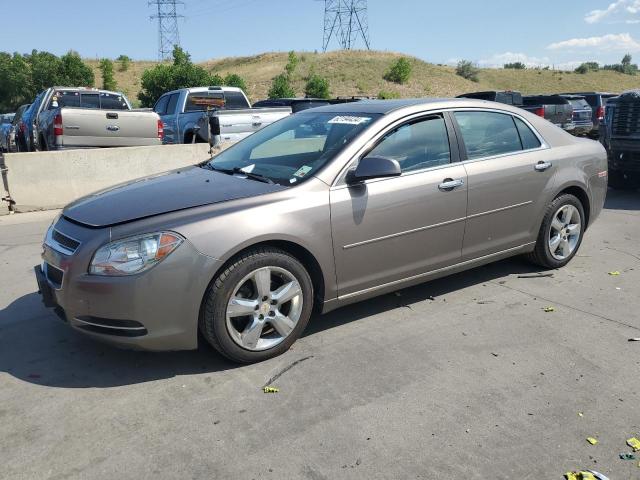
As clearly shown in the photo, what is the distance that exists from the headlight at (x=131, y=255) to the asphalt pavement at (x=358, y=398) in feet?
2.41

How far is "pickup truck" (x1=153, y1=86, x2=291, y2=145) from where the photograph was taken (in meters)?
11.5

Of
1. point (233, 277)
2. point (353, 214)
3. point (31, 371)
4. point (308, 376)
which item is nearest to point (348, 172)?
point (353, 214)

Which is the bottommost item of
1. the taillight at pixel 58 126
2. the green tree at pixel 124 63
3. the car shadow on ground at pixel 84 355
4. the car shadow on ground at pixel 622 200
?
the car shadow on ground at pixel 84 355

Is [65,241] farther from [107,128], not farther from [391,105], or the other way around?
[107,128]

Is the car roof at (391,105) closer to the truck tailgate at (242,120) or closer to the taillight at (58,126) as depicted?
the truck tailgate at (242,120)

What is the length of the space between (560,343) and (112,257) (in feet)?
9.91

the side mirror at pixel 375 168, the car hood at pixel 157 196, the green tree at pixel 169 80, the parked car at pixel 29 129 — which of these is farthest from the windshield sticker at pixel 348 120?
the green tree at pixel 169 80

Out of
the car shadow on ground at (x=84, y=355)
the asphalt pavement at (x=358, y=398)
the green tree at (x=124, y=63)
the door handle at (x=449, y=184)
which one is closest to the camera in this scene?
the asphalt pavement at (x=358, y=398)

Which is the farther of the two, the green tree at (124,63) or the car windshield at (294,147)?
the green tree at (124,63)

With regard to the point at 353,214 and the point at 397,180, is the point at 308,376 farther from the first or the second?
the point at 397,180

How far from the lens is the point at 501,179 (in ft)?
15.4

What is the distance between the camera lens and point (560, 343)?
12.8 ft

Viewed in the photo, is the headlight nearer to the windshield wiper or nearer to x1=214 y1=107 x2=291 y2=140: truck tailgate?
the windshield wiper

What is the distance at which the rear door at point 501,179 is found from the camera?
4.59 meters
